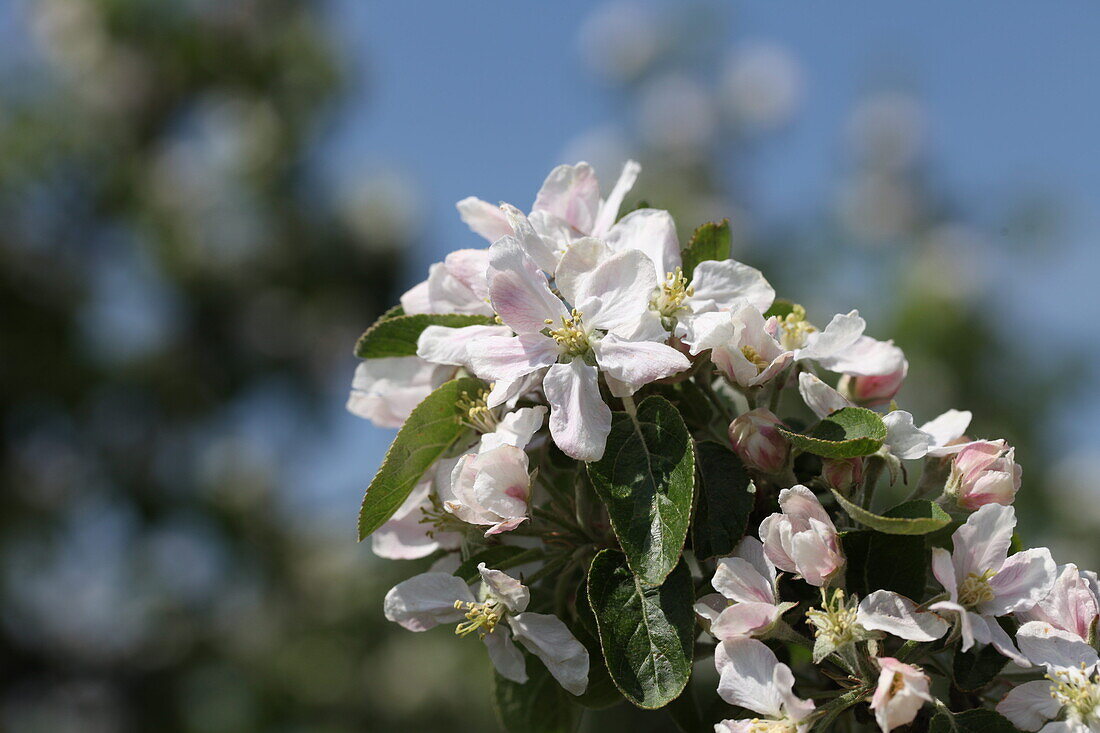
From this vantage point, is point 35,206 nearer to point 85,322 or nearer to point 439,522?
point 85,322

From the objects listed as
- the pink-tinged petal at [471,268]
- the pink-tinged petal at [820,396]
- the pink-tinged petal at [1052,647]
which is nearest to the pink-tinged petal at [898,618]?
the pink-tinged petal at [1052,647]

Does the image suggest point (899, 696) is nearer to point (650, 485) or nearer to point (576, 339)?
point (650, 485)

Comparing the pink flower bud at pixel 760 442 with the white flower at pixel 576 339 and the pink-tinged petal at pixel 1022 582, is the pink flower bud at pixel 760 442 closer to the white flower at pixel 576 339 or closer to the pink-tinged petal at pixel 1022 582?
the white flower at pixel 576 339

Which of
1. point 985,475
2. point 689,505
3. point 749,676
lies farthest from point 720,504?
point 985,475

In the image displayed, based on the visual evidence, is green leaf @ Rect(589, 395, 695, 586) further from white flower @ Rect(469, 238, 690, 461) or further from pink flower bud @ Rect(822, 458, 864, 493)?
pink flower bud @ Rect(822, 458, 864, 493)

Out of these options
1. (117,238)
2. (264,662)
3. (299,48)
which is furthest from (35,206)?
(264,662)
